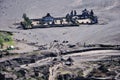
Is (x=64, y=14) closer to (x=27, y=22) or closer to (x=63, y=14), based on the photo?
(x=63, y=14)

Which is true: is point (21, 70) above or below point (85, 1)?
below

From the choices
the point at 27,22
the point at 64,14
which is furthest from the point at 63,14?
the point at 27,22

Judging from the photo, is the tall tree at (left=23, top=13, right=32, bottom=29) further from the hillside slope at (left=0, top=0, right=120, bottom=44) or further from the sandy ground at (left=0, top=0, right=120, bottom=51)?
the hillside slope at (left=0, top=0, right=120, bottom=44)

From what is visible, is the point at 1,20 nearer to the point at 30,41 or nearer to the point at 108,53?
the point at 30,41

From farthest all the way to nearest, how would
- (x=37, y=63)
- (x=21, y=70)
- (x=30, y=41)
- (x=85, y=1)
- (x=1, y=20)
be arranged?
(x=85, y=1), (x=1, y=20), (x=30, y=41), (x=37, y=63), (x=21, y=70)

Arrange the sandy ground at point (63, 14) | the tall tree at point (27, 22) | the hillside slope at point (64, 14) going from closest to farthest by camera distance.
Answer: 1. the sandy ground at point (63, 14)
2. the hillside slope at point (64, 14)
3. the tall tree at point (27, 22)

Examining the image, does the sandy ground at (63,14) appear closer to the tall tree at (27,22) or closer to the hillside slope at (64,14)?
the hillside slope at (64,14)

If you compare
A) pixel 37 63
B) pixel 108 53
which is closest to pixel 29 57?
pixel 37 63

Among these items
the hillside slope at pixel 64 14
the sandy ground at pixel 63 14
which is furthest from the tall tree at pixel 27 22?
the hillside slope at pixel 64 14

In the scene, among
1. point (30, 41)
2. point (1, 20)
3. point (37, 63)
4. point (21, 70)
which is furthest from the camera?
point (1, 20)
